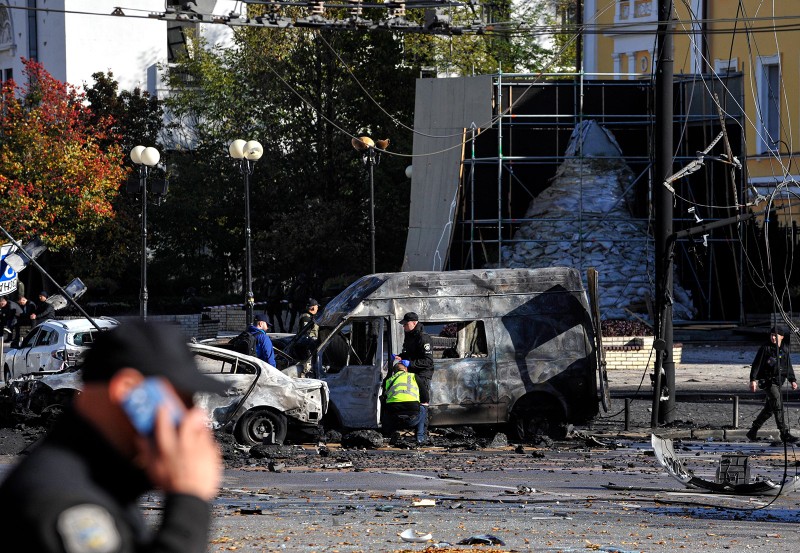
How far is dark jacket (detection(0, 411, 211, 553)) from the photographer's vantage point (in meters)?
2.22

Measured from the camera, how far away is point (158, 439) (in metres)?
2.29

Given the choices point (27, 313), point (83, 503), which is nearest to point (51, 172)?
point (27, 313)

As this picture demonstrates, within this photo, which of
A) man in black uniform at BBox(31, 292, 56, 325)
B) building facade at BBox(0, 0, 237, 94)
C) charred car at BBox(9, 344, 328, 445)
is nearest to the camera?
charred car at BBox(9, 344, 328, 445)

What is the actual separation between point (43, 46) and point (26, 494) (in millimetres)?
56004

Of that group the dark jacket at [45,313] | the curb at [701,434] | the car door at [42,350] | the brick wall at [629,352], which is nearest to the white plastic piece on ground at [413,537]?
the curb at [701,434]

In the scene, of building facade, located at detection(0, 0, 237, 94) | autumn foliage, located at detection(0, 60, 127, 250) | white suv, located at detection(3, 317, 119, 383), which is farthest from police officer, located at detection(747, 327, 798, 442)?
building facade, located at detection(0, 0, 237, 94)

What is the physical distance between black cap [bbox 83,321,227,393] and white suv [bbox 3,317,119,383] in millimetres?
18721

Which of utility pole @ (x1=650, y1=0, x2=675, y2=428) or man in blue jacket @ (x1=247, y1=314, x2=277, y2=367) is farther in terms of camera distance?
man in blue jacket @ (x1=247, y1=314, x2=277, y2=367)

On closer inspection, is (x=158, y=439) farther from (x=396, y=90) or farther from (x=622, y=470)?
(x=396, y=90)

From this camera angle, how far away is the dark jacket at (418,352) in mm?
15422

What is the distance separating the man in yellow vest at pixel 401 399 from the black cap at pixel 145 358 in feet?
42.3

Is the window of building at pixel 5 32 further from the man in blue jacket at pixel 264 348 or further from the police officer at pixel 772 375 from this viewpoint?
the police officer at pixel 772 375

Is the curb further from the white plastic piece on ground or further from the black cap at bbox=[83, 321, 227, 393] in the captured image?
Result: the black cap at bbox=[83, 321, 227, 393]

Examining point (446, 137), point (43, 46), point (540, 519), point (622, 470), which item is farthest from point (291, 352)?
point (43, 46)
